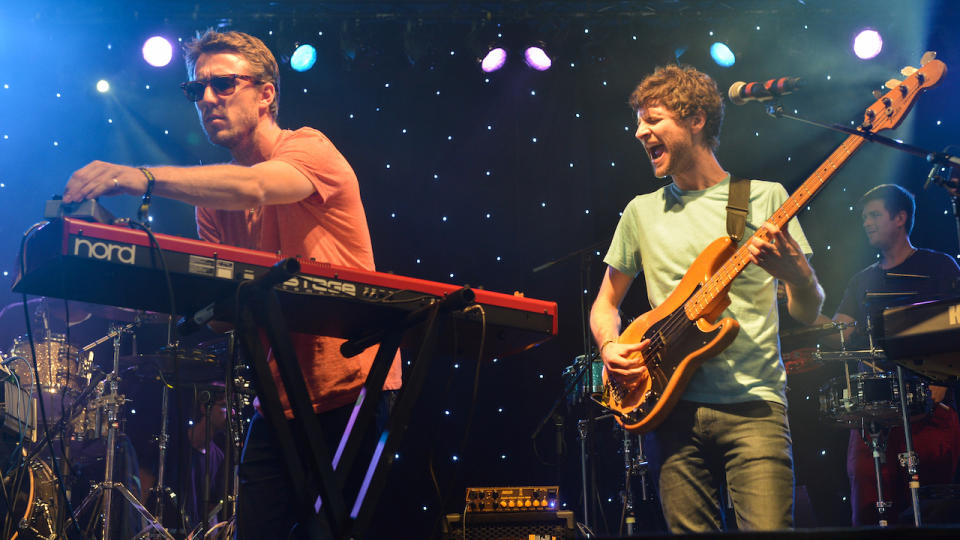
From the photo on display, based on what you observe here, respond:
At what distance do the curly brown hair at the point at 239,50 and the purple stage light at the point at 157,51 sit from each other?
462cm

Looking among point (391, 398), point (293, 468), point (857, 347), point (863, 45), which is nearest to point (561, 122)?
point (863, 45)

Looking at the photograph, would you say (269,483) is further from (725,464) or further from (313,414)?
(725,464)

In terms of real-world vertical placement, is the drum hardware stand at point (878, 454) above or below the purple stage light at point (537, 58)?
below

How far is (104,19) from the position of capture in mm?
7191

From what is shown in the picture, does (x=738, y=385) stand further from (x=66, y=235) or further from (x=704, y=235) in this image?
(x=66, y=235)

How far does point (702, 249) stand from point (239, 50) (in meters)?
1.94

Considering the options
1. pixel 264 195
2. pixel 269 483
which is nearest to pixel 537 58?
pixel 264 195

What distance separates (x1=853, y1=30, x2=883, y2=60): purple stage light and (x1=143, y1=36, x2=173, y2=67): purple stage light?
6.35 metres

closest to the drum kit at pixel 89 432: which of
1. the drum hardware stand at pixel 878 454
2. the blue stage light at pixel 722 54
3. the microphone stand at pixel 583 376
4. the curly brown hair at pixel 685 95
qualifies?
the microphone stand at pixel 583 376

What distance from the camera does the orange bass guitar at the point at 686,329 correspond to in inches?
110

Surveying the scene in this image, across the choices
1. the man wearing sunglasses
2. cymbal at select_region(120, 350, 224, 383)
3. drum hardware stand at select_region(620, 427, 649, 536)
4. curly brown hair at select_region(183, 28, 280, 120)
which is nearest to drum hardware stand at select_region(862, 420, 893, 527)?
drum hardware stand at select_region(620, 427, 649, 536)

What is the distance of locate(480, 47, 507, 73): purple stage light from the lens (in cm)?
734

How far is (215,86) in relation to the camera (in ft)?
9.40

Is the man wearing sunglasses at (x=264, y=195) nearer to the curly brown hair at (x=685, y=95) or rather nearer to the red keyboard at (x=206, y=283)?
the red keyboard at (x=206, y=283)
